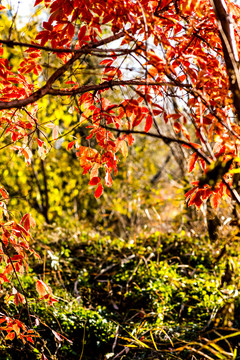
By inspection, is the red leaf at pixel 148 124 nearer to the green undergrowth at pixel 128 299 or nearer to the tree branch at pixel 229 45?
the tree branch at pixel 229 45

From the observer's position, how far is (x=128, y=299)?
2.86 m

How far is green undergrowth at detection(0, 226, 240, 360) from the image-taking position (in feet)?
7.19

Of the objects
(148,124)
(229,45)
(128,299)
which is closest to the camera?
(229,45)

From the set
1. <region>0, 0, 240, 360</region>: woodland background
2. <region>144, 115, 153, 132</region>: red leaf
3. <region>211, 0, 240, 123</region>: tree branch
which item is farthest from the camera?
<region>0, 0, 240, 360</region>: woodland background

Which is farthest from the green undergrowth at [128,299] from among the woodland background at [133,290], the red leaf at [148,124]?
the red leaf at [148,124]

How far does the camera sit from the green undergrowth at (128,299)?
7.19ft

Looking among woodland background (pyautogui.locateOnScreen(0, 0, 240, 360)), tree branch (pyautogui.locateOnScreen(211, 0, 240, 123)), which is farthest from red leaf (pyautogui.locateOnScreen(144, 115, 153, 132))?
tree branch (pyautogui.locateOnScreen(211, 0, 240, 123))

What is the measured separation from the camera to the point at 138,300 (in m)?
2.82

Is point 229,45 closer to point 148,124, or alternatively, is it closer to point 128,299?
point 148,124

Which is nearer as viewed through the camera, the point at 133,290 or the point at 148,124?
the point at 148,124

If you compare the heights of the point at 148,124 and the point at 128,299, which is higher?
the point at 148,124

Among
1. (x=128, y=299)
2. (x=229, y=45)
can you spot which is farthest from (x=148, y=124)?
(x=128, y=299)

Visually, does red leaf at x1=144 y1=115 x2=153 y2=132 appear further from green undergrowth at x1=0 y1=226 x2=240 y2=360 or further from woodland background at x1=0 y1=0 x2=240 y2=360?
green undergrowth at x1=0 y1=226 x2=240 y2=360

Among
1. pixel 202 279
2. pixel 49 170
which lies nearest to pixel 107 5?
pixel 202 279
